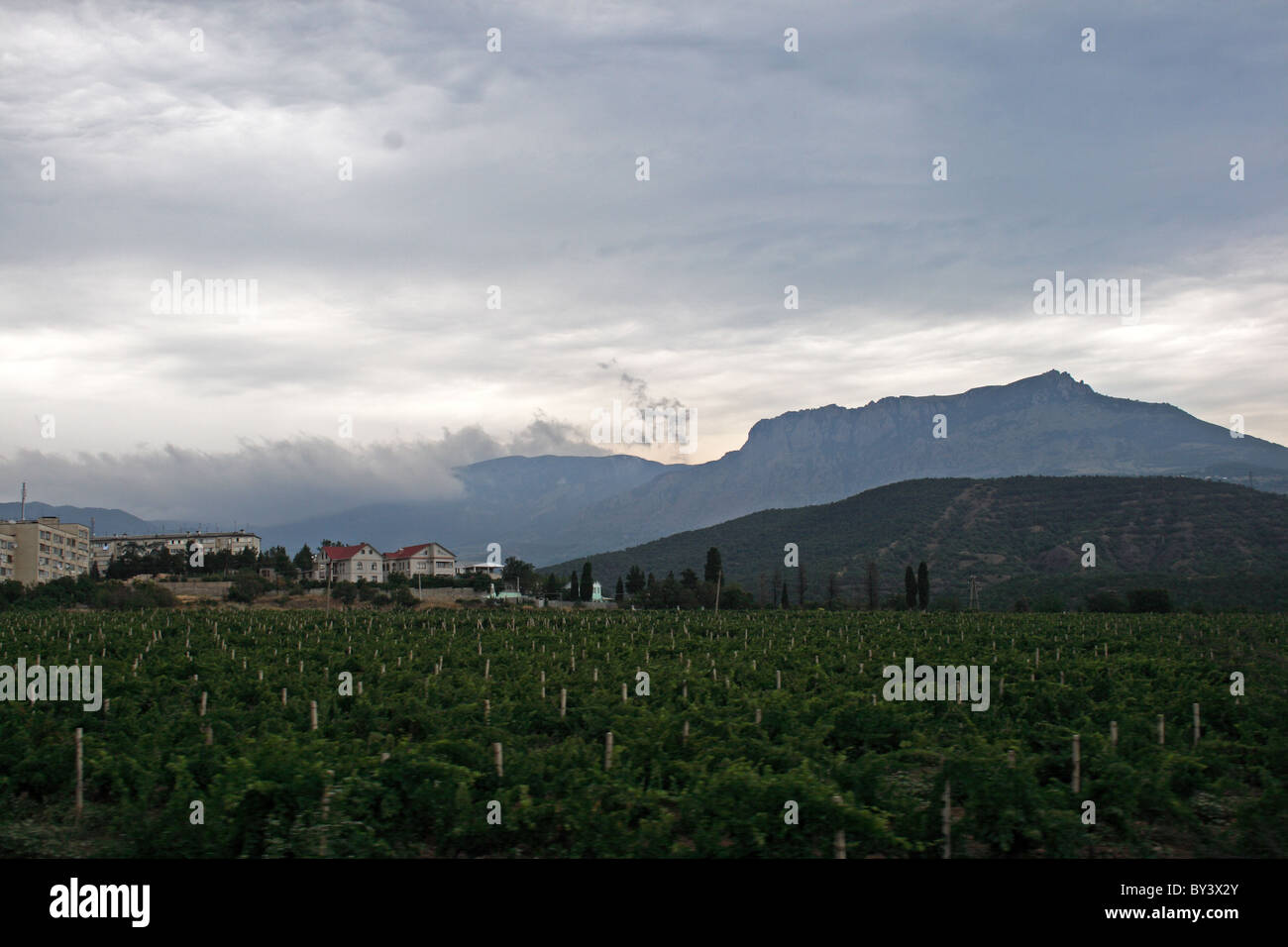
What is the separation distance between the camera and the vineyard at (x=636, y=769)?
9.28m

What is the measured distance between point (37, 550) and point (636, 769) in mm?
109347

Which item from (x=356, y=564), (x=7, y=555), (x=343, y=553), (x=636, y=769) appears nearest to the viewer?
(x=636, y=769)

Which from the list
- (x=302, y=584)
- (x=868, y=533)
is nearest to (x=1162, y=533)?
(x=868, y=533)

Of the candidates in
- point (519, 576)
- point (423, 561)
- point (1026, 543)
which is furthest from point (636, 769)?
point (423, 561)

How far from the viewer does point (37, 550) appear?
327 feet

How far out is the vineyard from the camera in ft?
30.5

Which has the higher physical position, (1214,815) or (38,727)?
(38,727)

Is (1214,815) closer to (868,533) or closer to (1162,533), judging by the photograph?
(1162,533)

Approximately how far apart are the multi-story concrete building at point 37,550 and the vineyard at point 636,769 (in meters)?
93.6

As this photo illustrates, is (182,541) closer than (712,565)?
No

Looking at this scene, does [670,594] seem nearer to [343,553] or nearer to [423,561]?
[343,553]
